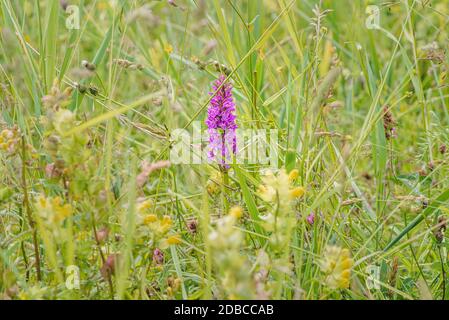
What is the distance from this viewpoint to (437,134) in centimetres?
180

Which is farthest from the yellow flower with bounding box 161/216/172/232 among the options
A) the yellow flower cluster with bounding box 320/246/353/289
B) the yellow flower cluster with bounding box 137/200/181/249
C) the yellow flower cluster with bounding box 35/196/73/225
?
the yellow flower cluster with bounding box 320/246/353/289

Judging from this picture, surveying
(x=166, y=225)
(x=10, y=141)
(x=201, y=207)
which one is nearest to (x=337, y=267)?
(x=166, y=225)

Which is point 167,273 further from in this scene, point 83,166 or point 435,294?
point 435,294

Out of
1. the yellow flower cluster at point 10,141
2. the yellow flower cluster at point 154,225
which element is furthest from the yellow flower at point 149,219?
the yellow flower cluster at point 10,141

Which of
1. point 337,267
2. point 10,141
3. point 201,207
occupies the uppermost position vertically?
point 10,141

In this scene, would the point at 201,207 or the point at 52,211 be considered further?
the point at 201,207

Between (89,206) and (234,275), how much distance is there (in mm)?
323

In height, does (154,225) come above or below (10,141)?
below

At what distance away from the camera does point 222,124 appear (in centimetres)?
161

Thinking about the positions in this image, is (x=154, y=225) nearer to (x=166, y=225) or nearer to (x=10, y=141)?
(x=166, y=225)

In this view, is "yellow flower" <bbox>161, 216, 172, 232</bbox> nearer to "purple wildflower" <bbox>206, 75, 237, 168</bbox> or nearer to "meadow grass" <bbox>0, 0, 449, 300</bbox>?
"meadow grass" <bbox>0, 0, 449, 300</bbox>

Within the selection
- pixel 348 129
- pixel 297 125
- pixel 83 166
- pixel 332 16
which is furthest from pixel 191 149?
pixel 332 16

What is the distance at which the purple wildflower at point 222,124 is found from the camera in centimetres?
161

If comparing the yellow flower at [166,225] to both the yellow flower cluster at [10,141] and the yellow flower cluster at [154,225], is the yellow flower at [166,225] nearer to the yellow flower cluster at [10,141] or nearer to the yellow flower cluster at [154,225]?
the yellow flower cluster at [154,225]
